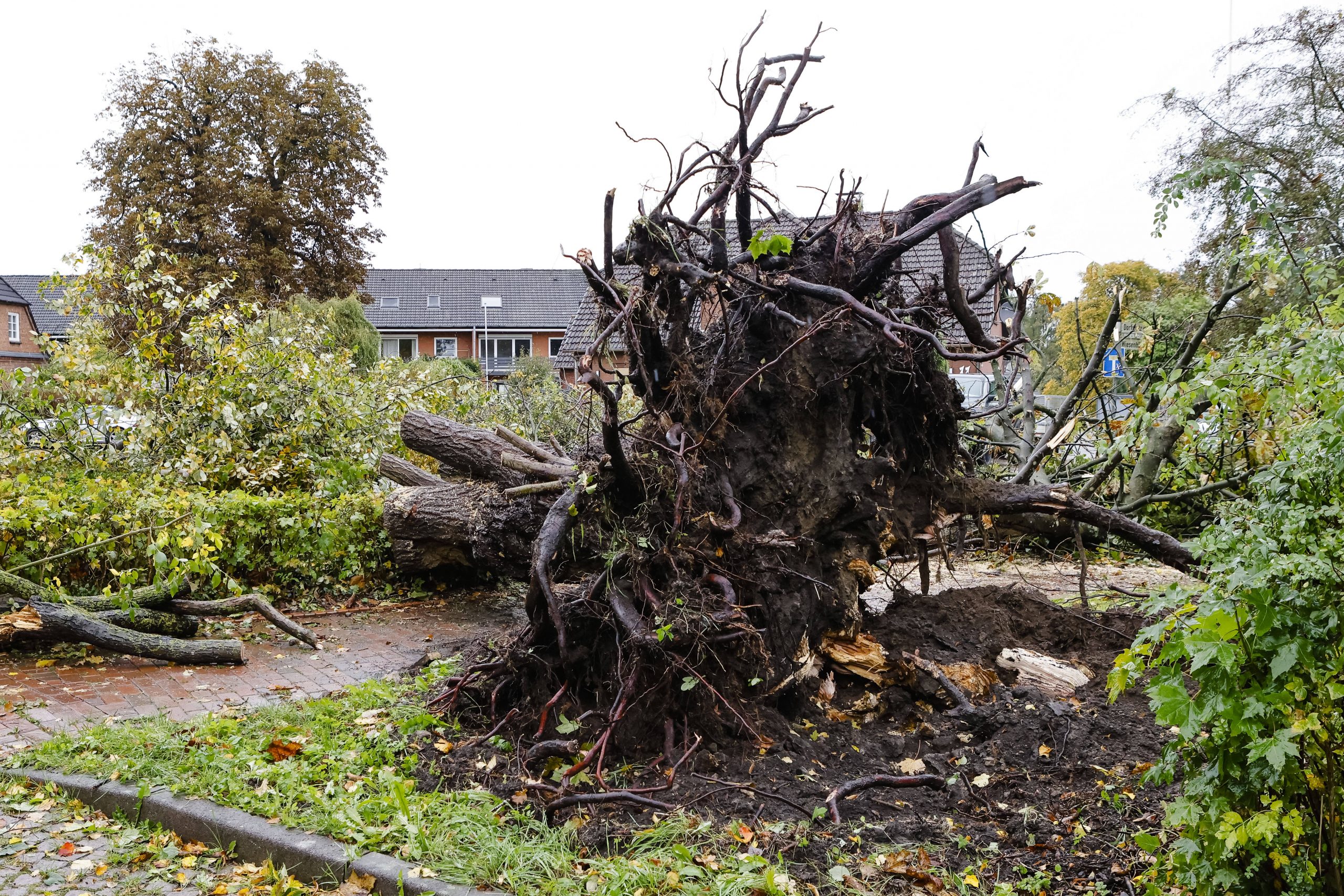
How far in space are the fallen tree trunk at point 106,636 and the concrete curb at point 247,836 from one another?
1988 mm

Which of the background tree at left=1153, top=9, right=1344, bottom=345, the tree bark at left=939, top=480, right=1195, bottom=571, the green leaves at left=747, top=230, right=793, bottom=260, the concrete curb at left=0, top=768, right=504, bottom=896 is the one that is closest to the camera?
the concrete curb at left=0, top=768, right=504, bottom=896

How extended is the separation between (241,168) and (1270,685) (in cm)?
3138

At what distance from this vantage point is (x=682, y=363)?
4.88 meters

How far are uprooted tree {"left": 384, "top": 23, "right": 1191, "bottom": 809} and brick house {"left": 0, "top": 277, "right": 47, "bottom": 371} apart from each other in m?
48.7

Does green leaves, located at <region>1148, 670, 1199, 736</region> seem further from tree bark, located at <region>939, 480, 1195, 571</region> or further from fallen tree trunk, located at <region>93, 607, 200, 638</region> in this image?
fallen tree trunk, located at <region>93, 607, 200, 638</region>

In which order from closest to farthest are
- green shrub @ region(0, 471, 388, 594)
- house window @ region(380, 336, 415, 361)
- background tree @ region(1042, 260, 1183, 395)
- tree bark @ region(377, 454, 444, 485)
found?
green shrub @ region(0, 471, 388, 594) < tree bark @ region(377, 454, 444, 485) < background tree @ region(1042, 260, 1183, 395) < house window @ region(380, 336, 415, 361)

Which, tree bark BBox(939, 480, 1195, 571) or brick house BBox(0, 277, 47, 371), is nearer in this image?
tree bark BBox(939, 480, 1195, 571)

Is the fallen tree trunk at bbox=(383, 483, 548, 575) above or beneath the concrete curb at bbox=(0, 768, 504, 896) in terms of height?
above

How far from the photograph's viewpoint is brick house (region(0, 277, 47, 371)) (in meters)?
44.5

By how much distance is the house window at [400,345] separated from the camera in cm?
5197

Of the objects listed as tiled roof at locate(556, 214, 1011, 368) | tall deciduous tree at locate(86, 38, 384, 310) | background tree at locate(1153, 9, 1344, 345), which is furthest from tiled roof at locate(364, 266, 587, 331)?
tiled roof at locate(556, 214, 1011, 368)

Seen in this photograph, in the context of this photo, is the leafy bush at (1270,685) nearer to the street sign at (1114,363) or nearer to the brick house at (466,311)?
the street sign at (1114,363)

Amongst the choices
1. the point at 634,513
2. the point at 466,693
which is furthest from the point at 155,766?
the point at 634,513

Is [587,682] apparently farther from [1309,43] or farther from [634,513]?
[1309,43]
